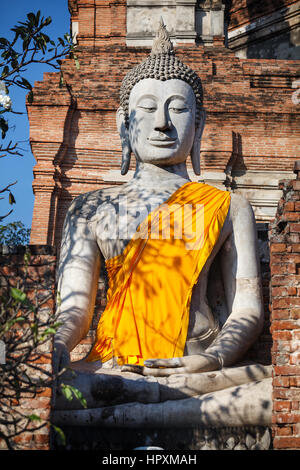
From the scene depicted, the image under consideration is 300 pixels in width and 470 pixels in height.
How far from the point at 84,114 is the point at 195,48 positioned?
2444mm

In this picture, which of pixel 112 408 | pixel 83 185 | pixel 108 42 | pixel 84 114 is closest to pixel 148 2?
pixel 108 42

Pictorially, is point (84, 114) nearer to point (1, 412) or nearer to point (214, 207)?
point (214, 207)

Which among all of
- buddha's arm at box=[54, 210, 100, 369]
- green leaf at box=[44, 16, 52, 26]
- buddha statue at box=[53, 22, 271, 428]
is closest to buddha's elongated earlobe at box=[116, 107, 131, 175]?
buddha statue at box=[53, 22, 271, 428]

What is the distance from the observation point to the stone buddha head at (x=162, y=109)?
7.05 m

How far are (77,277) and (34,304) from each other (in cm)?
186

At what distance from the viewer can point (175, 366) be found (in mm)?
5613

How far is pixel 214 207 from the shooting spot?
665 cm

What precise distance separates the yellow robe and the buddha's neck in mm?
340

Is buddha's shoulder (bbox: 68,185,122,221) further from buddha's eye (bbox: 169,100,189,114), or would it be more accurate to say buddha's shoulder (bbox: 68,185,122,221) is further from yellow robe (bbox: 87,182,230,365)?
buddha's eye (bbox: 169,100,189,114)

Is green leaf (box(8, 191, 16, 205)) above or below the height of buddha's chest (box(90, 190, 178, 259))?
below

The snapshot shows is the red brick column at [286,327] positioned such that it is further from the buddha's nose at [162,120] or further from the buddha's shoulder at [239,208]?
the buddha's nose at [162,120]

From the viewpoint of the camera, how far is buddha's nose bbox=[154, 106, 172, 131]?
6.95 m

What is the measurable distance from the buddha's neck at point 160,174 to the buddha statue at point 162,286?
0.03 ft

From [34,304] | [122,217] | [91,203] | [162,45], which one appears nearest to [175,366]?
[34,304]
